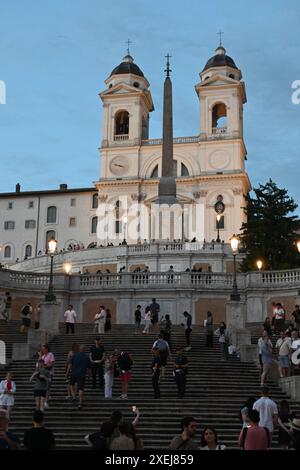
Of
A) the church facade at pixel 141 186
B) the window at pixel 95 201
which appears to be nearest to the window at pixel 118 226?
the church facade at pixel 141 186

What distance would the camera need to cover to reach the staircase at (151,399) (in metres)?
17.2

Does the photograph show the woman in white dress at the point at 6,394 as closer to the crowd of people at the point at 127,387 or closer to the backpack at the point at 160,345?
the crowd of people at the point at 127,387

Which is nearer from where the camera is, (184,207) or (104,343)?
(104,343)

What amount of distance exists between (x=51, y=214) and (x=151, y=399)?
2809 inches

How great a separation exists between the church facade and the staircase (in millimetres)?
49876

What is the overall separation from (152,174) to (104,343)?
59.0 meters

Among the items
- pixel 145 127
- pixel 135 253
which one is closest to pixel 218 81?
pixel 145 127

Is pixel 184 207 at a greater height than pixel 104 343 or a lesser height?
greater

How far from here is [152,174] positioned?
84.4m

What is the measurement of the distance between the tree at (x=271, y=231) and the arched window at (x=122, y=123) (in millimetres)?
39626
